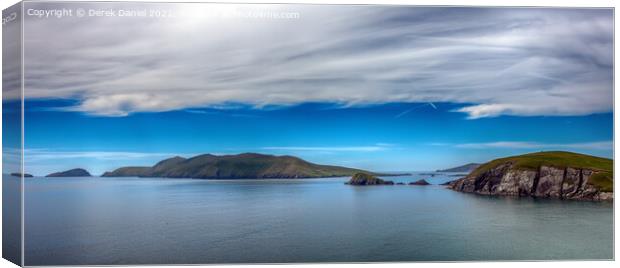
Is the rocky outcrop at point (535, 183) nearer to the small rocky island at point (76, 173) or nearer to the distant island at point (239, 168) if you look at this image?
the distant island at point (239, 168)

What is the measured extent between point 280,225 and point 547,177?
8.78 m

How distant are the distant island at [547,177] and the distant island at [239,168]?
12.7 ft

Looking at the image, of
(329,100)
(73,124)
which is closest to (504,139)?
(329,100)

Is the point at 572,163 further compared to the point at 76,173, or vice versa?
the point at 572,163

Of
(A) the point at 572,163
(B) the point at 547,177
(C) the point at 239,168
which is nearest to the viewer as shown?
(C) the point at 239,168

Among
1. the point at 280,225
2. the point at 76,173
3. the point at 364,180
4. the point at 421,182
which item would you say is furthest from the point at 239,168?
the point at 421,182

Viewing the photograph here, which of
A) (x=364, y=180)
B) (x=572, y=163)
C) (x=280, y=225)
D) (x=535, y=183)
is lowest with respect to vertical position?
(x=280, y=225)

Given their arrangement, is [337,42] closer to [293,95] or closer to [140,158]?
[293,95]

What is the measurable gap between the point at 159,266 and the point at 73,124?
177 inches

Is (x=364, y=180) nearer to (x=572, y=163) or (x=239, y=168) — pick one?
(x=239, y=168)

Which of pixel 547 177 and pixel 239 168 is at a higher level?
pixel 239 168

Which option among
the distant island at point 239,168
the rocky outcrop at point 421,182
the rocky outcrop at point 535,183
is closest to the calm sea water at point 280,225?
the rocky outcrop at point 421,182

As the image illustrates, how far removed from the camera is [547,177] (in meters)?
21.9

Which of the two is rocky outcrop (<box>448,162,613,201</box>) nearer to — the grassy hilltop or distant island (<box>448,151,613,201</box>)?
distant island (<box>448,151,613,201</box>)
